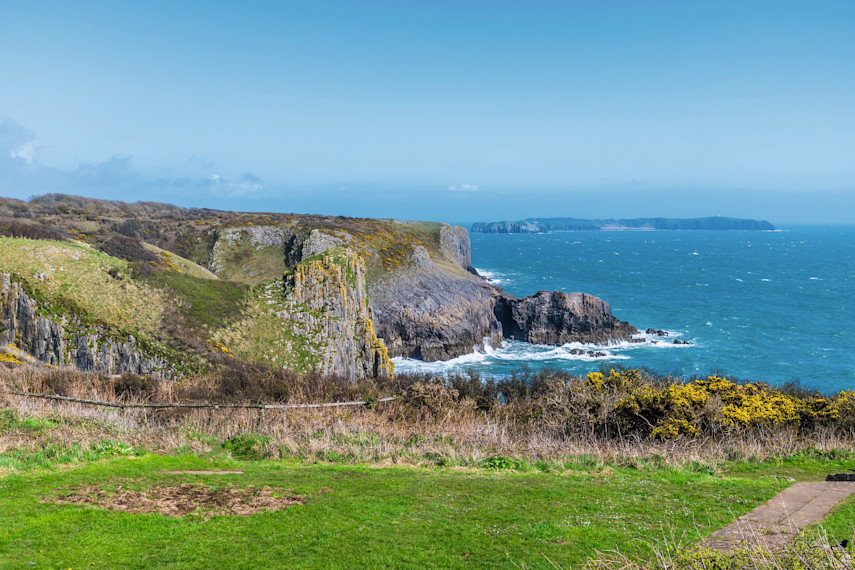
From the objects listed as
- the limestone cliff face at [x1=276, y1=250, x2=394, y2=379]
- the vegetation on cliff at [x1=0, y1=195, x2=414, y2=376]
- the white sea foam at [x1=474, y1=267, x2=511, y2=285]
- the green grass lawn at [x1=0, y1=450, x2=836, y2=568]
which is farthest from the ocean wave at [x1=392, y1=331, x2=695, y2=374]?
the green grass lawn at [x1=0, y1=450, x2=836, y2=568]

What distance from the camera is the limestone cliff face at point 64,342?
2877 centimetres

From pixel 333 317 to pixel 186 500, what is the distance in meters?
29.0

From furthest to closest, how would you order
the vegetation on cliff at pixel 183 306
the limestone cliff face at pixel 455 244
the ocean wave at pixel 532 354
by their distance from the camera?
the limestone cliff face at pixel 455 244
the ocean wave at pixel 532 354
the vegetation on cliff at pixel 183 306

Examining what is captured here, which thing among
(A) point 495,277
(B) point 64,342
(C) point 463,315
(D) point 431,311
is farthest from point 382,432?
(A) point 495,277

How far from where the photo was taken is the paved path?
27.4 feet

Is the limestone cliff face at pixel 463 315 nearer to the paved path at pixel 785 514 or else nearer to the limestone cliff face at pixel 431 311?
the limestone cliff face at pixel 431 311

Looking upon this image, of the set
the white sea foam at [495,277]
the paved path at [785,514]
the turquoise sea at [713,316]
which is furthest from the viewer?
the white sea foam at [495,277]

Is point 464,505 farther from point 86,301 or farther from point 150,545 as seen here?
point 86,301

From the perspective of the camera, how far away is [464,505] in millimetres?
10766

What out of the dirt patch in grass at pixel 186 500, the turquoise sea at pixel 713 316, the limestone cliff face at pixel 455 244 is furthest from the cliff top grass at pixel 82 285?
the limestone cliff face at pixel 455 244

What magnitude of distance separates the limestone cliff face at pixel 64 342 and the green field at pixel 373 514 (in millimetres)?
16207

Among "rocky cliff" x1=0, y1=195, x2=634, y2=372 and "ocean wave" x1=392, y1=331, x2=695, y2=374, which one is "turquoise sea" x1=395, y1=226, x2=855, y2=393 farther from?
"rocky cliff" x1=0, y1=195, x2=634, y2=372

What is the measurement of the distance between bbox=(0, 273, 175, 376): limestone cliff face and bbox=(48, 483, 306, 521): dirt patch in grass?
65.0ft

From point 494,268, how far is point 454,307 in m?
74.0
